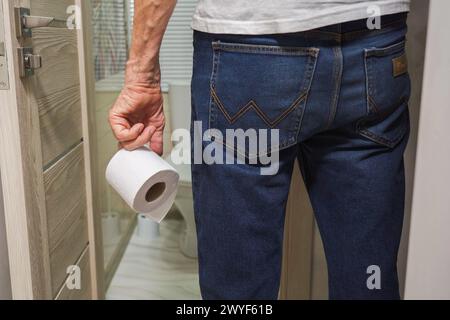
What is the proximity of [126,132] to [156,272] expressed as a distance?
1135mm

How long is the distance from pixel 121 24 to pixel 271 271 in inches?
53.8

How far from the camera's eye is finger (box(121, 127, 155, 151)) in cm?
81

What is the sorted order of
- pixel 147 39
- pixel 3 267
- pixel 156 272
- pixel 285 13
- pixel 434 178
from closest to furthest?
pixel 434 178 → pixel 285 13 → pixel 147 39 → pixel 3 267 → pixel 156 272

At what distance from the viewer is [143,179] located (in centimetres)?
78

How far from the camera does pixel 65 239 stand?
1.16 meters

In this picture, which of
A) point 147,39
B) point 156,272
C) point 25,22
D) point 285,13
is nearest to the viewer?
point 285,13

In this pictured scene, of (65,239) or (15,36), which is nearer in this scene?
(15,36)

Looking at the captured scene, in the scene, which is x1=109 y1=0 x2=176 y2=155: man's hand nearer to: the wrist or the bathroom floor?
the wrist

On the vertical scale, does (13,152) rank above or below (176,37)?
below

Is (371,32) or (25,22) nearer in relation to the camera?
(371,32)

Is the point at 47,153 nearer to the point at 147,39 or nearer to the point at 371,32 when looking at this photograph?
the point at 147,39

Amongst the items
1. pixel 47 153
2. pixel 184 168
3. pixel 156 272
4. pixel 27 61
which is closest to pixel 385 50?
pixel 27 61
